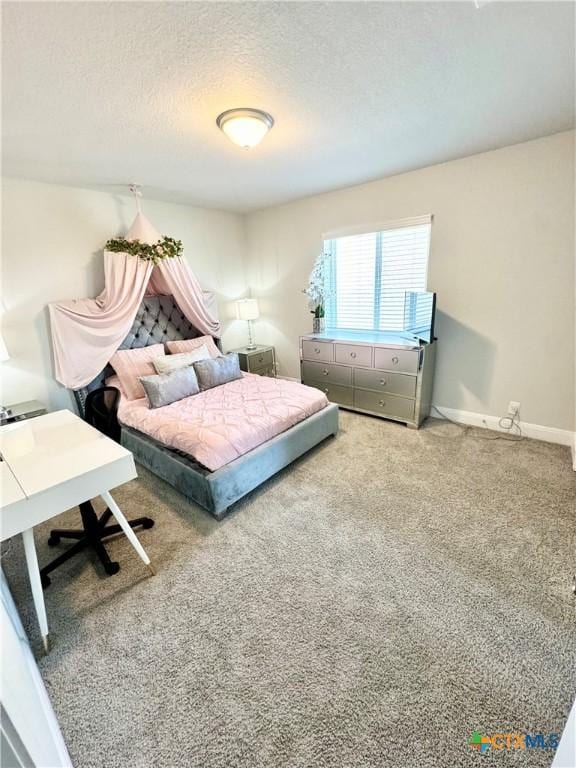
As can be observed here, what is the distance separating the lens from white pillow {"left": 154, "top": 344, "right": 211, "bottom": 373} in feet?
10.3

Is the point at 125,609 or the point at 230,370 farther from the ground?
the point at 230,370

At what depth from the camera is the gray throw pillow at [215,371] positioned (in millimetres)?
3197

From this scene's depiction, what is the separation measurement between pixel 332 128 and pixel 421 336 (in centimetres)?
184

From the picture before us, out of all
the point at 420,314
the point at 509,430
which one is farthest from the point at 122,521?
the point at 509,430

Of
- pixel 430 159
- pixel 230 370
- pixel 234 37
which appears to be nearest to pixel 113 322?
pixel 230 370

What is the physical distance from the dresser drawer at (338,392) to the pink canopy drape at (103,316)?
215cm

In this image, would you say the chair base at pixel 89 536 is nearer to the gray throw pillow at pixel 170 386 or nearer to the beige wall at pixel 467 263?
the gray throw pillow at pixel 170 386

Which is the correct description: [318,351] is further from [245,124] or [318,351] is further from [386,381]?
[245,124]

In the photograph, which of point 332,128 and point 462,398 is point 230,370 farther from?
point 462,398

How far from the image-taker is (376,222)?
3426mm

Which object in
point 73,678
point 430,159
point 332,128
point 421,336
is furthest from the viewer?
point 421,336

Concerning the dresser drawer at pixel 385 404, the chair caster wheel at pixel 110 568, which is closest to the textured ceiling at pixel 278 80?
the dresser drawer at pixel 385 404

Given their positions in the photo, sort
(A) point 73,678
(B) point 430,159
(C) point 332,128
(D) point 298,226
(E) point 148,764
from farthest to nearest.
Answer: (D) point 298,226 → (B) point 430,159 → (C) point 332,128 → (A) point 73,678 → (E) point 148,764

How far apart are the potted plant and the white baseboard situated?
173 centimetres
